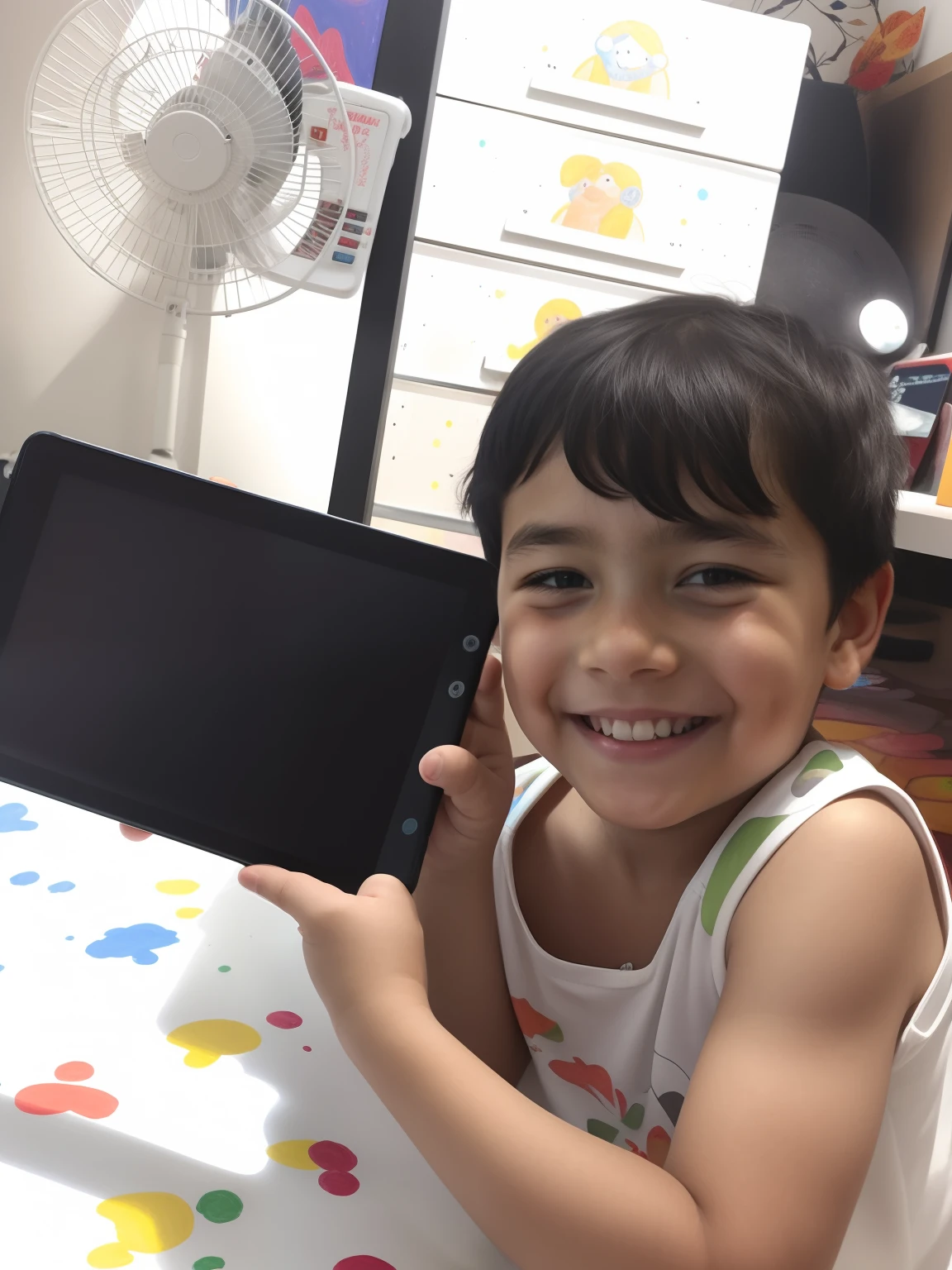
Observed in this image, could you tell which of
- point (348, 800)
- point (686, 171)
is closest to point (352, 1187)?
point (348, 800)

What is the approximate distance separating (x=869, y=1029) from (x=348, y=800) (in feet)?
1.00

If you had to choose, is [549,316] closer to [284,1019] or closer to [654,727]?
[654,727]

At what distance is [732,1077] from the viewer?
18.8 inches

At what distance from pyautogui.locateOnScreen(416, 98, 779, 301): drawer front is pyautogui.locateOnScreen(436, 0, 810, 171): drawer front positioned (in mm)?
32

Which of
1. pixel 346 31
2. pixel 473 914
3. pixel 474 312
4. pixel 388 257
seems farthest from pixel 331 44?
pixel 473 914

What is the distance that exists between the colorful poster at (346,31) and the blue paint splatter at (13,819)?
1.34 metres

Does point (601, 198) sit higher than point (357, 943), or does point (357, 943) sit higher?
point (601, 198)

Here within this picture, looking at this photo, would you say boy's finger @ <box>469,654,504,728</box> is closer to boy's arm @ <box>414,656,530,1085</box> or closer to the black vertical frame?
boy's arm @ <box>414,656,530,1085</box>

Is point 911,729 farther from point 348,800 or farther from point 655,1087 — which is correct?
point 348,800

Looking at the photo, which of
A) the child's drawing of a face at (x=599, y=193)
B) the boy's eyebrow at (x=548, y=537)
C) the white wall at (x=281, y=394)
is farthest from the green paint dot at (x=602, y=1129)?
the child's drawing of a face at (x=599, y=193)

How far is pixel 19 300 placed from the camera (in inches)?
67.8

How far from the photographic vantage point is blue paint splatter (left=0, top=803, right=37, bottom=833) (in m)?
0.74

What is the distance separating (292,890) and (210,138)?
1.04 metres

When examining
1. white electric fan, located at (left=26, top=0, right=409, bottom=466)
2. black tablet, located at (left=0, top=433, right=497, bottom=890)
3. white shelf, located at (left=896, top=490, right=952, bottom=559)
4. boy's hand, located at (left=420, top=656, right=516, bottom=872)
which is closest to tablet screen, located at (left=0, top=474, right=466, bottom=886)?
black tablet, located at (left=0, top=433, right=497, bottom=890)
